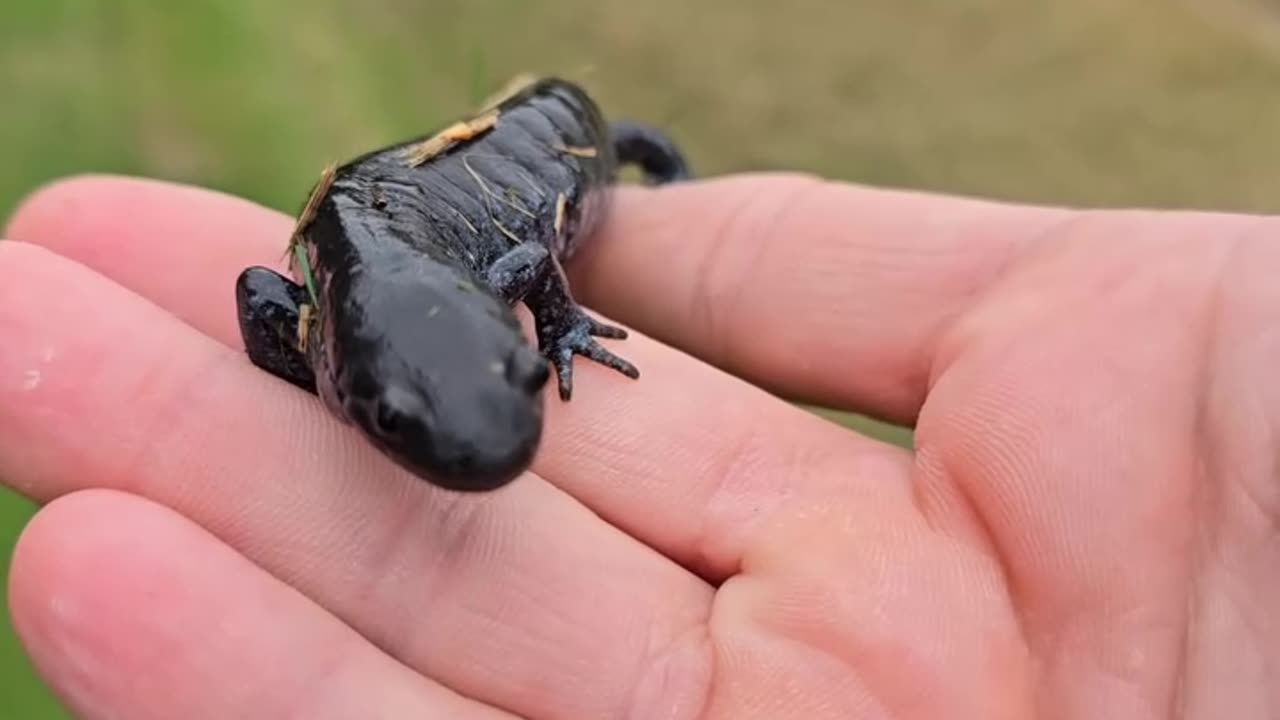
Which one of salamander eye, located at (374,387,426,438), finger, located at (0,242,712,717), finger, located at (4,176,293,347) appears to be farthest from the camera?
finger, located at (4,176,293,347)

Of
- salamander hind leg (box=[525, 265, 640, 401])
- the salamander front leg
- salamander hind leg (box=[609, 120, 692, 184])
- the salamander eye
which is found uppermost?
the salamander eye

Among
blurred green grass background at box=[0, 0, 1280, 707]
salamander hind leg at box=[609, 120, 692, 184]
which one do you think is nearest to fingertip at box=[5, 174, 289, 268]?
blurred green grass background at box=[0, 0, 1280, 707]

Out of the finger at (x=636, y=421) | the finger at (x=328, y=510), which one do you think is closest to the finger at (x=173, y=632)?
the finger at (x=328, y=510)

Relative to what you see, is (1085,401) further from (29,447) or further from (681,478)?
(29,447)

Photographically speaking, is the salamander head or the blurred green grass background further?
the blurred green grass background

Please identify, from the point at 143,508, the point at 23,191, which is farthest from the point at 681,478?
the point at 23,191

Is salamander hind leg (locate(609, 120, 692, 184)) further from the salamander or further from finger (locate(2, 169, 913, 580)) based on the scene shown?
finger (locate(2, 169, 913, 580))

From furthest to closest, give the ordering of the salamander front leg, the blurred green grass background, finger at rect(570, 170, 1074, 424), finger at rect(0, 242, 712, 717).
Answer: the blurred green grass background → finger at rect(570, 170, 1074, 424) → the salamander front leg → finger at rect(0, 242, 712, 717)

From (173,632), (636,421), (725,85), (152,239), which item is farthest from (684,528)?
(725,85)
